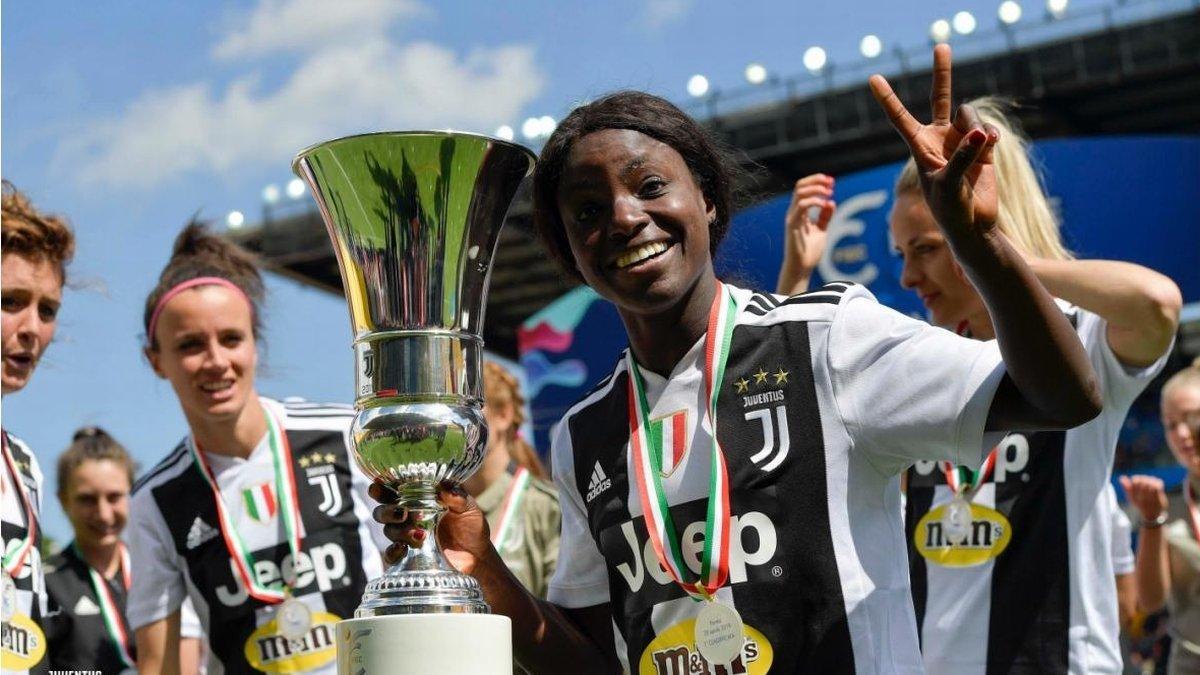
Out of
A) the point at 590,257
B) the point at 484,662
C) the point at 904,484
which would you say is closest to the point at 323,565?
Answer: the point at 904,484

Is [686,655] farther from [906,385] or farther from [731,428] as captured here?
[906,385]

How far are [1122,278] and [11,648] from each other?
2.75 metres

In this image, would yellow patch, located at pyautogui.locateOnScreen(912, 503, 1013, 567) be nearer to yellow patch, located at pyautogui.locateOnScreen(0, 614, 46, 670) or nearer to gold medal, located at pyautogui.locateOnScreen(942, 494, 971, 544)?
gold medal, located at pyautogui.locateOnScreen(942, 494, 971, 544)

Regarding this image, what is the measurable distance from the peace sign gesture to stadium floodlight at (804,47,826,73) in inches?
954

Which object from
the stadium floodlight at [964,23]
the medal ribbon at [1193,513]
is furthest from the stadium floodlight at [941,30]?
the medal ribbon at [1193,513]

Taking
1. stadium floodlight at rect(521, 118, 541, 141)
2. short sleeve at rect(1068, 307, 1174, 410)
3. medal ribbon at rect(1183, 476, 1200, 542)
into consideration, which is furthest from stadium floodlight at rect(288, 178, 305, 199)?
short sleeve at rect(1068, 307, 1174, 410)

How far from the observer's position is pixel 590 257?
2404mm

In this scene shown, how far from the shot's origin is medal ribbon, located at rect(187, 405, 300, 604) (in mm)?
4066

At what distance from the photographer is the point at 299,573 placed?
411cm

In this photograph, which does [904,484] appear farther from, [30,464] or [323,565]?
[30,464]

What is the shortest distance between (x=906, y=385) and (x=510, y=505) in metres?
3.41

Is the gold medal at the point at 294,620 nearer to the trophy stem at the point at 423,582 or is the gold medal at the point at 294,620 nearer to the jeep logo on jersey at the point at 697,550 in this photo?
the jeep logo on jersey at the point at 697,550

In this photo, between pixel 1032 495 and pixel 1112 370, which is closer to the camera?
pixel 1112 370

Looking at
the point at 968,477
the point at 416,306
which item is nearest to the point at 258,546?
the point at 968,477
